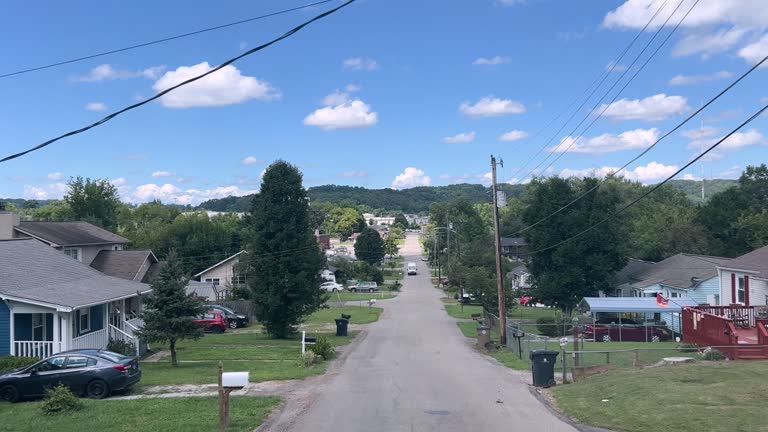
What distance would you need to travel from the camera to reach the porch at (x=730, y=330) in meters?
21.7

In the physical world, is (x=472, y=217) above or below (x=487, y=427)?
above

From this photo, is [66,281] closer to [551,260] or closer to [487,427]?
[487,427]

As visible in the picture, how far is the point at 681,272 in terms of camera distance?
4722 centimetres

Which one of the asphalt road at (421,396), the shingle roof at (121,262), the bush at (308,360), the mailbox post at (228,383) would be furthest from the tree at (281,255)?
the mailbox post at (228,383)

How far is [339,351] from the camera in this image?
30.7 metres

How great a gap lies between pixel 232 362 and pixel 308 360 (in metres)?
3.04

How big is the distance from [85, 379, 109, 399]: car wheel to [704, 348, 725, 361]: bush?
17519 millimetres

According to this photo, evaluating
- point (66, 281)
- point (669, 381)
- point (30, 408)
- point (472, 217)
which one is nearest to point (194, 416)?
point (30, 408)

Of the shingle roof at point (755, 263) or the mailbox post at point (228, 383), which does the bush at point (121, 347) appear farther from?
the shingle roof at point (755, 263)

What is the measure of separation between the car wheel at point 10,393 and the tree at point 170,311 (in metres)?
6.75

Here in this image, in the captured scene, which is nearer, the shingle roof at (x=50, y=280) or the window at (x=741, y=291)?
the shingle roof at (x=50, y=280)

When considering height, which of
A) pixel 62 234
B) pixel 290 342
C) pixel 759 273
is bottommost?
pixel 290 342

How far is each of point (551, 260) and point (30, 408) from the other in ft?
149

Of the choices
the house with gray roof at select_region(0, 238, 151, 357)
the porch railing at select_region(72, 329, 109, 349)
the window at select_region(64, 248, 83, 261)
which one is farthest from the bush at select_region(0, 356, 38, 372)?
the window at select_region(64, 248, 83, 261)
